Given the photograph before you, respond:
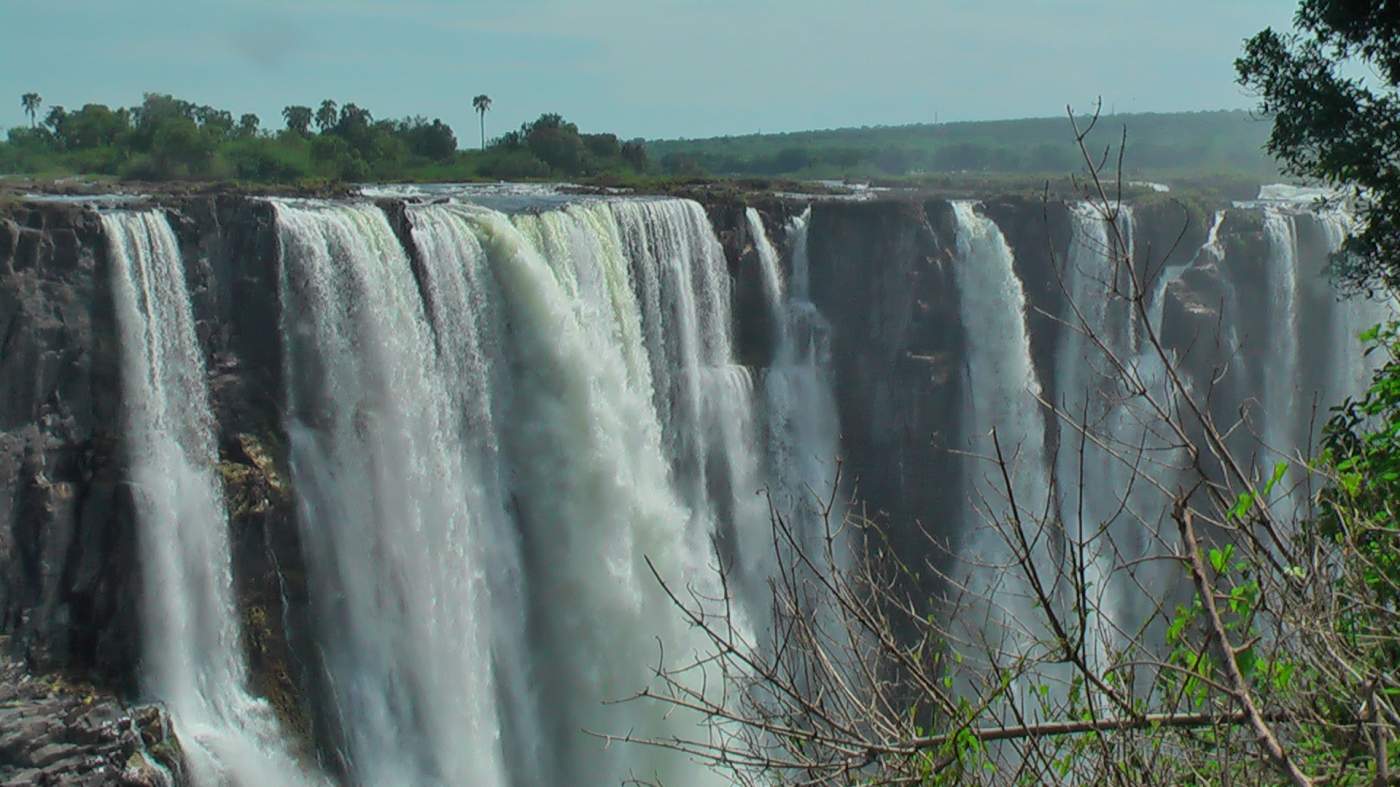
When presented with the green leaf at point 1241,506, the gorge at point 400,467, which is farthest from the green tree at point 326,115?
the green leaf at point 1241,506

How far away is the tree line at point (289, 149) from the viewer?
3034 centimetres

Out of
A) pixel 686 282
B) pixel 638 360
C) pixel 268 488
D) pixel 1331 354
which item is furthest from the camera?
pixel 1331 354

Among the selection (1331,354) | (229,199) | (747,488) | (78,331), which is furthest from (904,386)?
(78,331)

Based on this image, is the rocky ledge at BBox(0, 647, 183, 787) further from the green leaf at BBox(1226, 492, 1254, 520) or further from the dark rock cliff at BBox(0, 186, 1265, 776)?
the green leaf at BBox(1226, 492, 1254, 520)

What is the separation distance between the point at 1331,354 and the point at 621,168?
804 inches

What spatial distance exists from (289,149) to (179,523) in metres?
21.2

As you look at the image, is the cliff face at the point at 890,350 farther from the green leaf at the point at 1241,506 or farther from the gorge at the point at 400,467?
the green leaf at the point at 1241,506

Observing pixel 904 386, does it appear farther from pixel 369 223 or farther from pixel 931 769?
pixel 931 769

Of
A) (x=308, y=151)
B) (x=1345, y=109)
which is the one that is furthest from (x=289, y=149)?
(x=1345, y=109)

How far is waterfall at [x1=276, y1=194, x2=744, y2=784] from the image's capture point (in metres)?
16.5

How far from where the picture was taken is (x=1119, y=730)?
13.2 feet

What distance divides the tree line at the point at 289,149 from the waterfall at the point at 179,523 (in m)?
13.4

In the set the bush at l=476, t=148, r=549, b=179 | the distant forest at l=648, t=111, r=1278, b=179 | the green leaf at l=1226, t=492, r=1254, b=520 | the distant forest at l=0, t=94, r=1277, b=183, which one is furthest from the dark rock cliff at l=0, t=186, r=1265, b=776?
the distant forest at l=648, t=111, r=1278, b=179

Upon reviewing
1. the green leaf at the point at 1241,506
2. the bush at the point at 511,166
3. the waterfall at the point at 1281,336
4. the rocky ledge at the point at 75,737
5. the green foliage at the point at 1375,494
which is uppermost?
the bush at the point at 511,166
